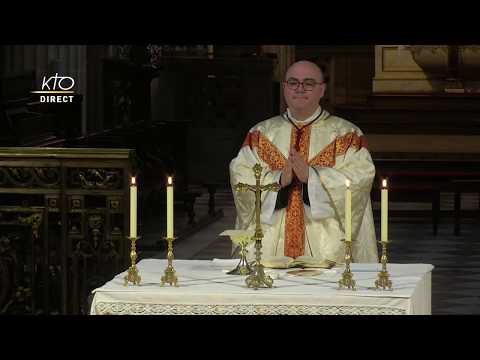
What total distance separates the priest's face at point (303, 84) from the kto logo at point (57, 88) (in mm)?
7879

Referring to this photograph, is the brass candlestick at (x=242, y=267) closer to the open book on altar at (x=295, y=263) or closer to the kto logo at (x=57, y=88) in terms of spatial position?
the open book on altar at (x=295, y=263)

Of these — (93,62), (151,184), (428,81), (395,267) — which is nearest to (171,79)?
(93,62)

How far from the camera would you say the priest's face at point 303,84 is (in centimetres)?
777

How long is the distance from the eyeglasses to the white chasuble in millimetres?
380

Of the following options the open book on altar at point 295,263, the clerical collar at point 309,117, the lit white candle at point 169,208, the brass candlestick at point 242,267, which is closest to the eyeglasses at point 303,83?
the clerical collar at point 309,117

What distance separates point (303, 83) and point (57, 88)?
1047 cm

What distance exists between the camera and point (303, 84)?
25.6 feet

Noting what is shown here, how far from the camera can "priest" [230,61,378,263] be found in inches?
311

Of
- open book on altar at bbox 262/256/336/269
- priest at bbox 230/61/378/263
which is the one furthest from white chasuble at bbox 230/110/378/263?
open book on altar at bbox 262/256/336/269

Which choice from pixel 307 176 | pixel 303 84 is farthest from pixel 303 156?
pixel 303 84

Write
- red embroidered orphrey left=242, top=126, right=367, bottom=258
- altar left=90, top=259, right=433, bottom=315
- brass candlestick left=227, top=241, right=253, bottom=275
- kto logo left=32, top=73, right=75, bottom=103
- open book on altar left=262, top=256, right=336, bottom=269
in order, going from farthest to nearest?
kto logo left=32, top=73, right=75, bottom=103, red embroidered orphrey left=242, top=126, right=367, bottom=258, open book on altar left=262, top=256, right=336, bottom=269, brass candlestick left=227, top=241, right=253, bottom=275, altar left=90, top=259, right=433, bottom=315

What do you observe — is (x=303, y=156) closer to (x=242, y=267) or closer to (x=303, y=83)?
(x=303, y=83)

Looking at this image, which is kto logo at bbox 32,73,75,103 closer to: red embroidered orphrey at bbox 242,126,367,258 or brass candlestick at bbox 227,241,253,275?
red embroidered orphrey at bbox 242,126,367,258

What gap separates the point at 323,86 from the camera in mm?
7898
